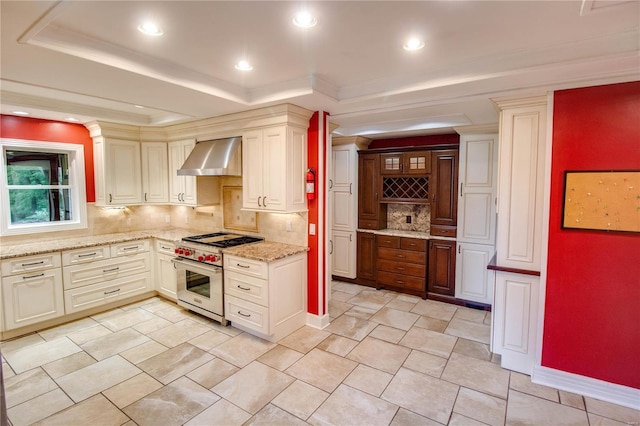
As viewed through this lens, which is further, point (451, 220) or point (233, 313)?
point (451, 220)

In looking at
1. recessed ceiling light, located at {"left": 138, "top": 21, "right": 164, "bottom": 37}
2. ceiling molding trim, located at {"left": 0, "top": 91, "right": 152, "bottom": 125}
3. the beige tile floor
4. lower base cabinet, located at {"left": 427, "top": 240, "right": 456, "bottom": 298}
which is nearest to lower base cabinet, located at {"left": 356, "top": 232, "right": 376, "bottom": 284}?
lower base cabinet, located at {"left": 427, "top": 240, "right": 456, "bottom": 298}

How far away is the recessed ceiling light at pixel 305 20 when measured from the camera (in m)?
1.94

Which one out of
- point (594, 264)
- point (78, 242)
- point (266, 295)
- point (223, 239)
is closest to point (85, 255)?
point (78, 242)

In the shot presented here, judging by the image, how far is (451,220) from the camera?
463cm

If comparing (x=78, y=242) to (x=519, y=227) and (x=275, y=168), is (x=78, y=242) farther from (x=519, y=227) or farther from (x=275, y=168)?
(x=519, y=227)

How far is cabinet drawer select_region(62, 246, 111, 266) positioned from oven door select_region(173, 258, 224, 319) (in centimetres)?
90

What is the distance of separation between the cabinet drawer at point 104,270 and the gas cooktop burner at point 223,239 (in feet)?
3.14

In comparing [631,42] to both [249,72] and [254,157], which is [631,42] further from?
[254,157]

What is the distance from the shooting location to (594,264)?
2621mm

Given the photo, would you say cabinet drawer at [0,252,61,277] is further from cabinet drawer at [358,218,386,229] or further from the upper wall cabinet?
the upper wall cabinet

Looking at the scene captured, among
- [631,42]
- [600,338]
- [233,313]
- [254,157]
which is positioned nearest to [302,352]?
[233,313]

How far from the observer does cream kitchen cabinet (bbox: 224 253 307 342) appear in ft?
11.4

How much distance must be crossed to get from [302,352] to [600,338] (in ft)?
8.39

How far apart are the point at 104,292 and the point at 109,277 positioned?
0.64ft
